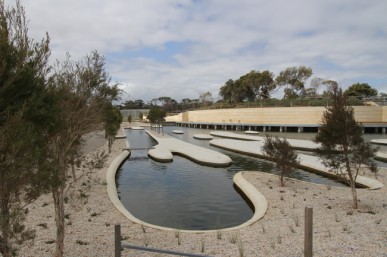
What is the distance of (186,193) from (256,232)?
277 inches

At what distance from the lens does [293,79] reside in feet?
262

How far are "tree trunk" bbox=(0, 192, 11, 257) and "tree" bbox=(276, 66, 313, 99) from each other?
77197 millimetres

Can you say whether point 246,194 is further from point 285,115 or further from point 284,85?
point 284,85

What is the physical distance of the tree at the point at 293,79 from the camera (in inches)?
3086

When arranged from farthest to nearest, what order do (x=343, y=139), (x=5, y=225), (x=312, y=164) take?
(x=312, y=164), (x=343, y=139), (x=5, y=225)

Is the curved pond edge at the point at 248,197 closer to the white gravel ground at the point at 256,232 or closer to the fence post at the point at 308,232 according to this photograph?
the white gravel ground at the point at 256,232

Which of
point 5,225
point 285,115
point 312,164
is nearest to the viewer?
point 5,225

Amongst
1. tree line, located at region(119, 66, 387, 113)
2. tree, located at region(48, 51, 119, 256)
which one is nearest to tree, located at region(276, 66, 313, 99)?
tree line, located at region(119, 66, 387, 113)

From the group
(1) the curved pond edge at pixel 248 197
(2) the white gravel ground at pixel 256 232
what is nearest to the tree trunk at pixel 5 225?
(2) the white gravel ground at pixel 256 232

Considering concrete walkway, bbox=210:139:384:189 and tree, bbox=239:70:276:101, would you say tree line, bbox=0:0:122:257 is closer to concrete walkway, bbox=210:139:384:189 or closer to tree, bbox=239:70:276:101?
concrete walkway, bbox=210:139:384:189

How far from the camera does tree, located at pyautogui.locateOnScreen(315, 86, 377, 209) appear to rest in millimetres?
11719

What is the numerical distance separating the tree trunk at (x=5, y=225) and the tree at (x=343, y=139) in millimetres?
10433

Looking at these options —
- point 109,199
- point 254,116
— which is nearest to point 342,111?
point 109,199

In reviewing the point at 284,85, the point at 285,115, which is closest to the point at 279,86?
the point at 284,85
